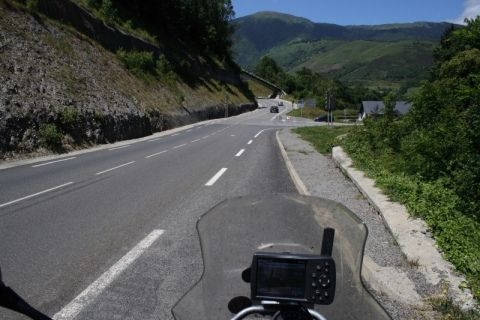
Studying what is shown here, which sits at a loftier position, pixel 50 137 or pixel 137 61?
pixel 137 61

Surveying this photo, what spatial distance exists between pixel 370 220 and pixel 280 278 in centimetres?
598

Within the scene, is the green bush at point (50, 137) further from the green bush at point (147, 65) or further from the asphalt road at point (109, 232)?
the green bush at point (147, 65)

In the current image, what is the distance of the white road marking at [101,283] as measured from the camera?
14.4 feet

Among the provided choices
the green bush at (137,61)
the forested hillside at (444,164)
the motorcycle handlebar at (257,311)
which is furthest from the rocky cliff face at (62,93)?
the motorcycle handlebar at (257,311)

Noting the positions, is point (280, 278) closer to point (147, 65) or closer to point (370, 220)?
point (370, 220)

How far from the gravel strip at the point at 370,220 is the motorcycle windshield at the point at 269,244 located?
74.1 inches

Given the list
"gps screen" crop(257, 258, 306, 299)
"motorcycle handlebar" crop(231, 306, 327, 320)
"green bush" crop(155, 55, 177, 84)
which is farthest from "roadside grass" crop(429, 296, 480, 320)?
"green bush" crop(155, 55, 177, 84)

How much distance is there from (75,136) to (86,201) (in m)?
16.0

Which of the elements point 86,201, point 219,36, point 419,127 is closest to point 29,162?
point 86,201

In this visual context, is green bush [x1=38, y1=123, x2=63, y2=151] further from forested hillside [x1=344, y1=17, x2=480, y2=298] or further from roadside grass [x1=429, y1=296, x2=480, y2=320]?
roadside grass [x1=429, y1=296, x2=480, y2=320]

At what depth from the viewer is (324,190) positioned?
10.8m

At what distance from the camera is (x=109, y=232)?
716cm

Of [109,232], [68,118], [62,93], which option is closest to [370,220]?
[109,232]

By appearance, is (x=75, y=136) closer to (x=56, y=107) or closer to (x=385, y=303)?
(x=56, y=107)
